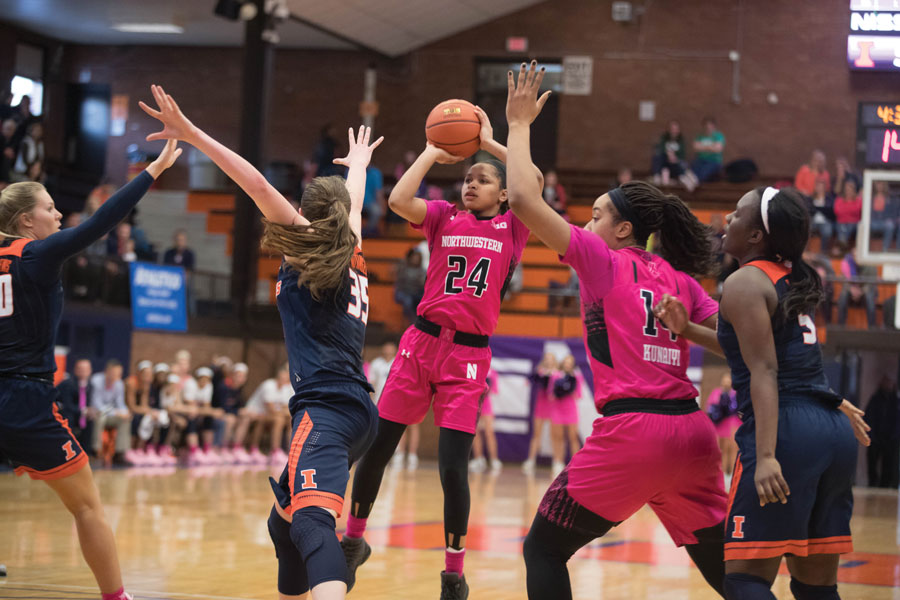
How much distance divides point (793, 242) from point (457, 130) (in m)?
2.04

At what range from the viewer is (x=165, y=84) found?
80.0 feet

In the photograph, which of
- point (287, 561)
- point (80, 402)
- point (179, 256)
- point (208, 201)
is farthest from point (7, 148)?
point (287, 561)

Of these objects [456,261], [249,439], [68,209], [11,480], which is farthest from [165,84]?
[456,261]

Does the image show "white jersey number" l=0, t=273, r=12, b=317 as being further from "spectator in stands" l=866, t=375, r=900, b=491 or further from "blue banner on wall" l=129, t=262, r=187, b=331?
"spectator in stands" l=866, t=375, r=900, b=491

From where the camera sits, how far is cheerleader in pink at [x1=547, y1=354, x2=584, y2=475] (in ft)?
53.9

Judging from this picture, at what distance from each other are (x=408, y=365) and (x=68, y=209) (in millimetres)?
17371

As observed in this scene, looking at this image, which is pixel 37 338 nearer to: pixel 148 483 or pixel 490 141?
pixel 490 141

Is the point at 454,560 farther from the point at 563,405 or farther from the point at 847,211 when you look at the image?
the point at 847,211

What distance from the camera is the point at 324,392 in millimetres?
3953

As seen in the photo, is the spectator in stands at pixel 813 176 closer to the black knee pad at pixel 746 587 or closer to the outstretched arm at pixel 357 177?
the outstretched arm at pixel 357 177

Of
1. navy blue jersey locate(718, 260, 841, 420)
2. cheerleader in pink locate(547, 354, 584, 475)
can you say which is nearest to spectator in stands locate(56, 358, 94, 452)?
cheerleader in pink locate(547, 354, 584, 475)

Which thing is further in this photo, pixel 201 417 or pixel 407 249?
→ pixel 407 249

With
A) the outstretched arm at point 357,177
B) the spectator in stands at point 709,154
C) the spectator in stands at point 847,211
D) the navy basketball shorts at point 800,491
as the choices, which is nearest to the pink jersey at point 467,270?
the outstretched arm at point 357,177

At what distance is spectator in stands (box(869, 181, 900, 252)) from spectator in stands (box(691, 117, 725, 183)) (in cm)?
932
